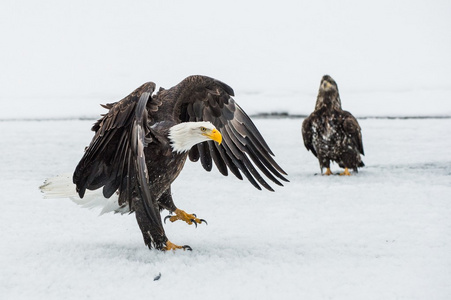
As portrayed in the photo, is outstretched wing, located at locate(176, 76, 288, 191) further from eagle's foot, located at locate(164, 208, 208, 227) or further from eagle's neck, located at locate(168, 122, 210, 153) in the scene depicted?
eagle's neck, located at locate(168, 122, 210, 153)

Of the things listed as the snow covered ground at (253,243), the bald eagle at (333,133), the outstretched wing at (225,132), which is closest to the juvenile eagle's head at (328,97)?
the bald eagle at (333,133)

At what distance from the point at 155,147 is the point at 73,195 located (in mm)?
758

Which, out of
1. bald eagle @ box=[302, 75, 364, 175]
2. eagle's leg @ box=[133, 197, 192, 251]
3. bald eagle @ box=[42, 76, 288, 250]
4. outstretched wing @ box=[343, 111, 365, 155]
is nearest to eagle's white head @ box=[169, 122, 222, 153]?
bald eagle @ box=[42, 76, 288, 250]

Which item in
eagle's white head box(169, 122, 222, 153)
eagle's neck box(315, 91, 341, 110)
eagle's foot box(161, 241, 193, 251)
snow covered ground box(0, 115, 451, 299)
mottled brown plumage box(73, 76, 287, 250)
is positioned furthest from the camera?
eagle's neck box(315, 91, 341, 110)

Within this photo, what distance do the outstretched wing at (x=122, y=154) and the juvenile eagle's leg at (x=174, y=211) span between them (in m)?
0.63

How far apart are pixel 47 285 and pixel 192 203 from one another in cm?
183

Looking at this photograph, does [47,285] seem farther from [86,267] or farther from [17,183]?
[17,183]

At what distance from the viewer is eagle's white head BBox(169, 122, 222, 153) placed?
2734 millimetres

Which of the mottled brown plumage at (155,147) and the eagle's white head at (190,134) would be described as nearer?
the mottled brown plumage at (155,147)

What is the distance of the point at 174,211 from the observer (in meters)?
3.35

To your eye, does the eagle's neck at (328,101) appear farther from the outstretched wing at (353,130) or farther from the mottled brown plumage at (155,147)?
the mottled brown plumage at (155,147)

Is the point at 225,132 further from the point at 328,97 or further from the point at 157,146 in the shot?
the point at 328,97

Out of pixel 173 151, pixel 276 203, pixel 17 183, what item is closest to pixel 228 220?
pixel 276 203

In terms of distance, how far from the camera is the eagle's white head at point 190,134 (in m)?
2.73
